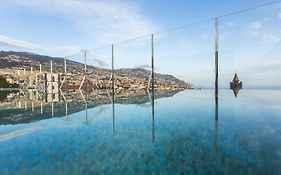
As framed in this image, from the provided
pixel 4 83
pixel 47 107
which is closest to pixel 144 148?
pixel 47 107

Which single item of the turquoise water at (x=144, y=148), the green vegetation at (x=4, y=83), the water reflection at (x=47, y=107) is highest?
the green vegetation at (x=4, y=83)

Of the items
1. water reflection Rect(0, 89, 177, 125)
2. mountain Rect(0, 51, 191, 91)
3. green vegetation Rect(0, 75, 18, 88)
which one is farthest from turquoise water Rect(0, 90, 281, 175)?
green vegetation Rect(0, 75, 18, 88)

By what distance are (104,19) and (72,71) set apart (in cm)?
636

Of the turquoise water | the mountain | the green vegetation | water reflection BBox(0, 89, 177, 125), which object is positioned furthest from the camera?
the green vegetation

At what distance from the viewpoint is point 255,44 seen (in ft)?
31.7

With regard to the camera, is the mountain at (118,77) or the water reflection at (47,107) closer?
→ the water reflection at (47,107)

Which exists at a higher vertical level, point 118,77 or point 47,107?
point 118,77

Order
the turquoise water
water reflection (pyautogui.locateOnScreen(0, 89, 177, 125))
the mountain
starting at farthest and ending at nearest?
the mountain → water reflection (pyautogui.locateOnScreen(0, 89, 177, 125)) → the turquoise water

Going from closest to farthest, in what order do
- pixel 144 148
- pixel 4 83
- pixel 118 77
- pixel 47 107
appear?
pixel 144 148 < pixel 47 107 < pixel 118 77 < pixel 4 83

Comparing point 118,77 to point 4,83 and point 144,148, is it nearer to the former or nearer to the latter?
point 144,148

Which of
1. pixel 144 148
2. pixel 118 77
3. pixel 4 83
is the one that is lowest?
pixel 144 148

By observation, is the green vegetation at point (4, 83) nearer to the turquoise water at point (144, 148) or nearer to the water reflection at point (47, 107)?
the water reflection at point (47, 107)

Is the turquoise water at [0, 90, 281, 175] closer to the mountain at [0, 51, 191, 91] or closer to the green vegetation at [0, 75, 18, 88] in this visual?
the mountain at [0, 51, 191, 91]

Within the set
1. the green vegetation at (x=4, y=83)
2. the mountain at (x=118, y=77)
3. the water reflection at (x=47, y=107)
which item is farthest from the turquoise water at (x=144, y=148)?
the green vegetation at (x=4, y=83)
